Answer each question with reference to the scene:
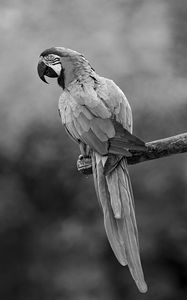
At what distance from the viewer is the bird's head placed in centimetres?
264

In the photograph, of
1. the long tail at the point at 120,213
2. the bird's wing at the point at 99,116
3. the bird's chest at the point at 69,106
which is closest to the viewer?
the long tail at the point at 120,213

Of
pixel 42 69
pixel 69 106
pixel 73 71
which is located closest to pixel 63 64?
pixel 73 71

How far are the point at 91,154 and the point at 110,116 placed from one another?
191mm

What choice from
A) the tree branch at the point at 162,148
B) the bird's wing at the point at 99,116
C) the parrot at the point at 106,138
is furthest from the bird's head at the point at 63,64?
the tree branch at the point at 162,148

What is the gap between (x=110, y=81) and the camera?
257 cm

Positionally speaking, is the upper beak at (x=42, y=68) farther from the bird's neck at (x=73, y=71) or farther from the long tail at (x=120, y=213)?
the long tail at (x=120, y=213)

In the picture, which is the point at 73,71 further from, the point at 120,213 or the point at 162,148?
the point at 120,213

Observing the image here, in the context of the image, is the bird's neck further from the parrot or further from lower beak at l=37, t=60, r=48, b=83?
lower beak at l=37, t=60, r=48, b=83

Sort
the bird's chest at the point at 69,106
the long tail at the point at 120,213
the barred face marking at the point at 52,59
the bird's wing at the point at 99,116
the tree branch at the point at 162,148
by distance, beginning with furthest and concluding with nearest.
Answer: the barred face marking at the point at 52,59 → the bird's chest at the point at 69,106 → the tree branch at the point at 162,148 → the bird's wing at the point at 99,116 → the long tail at the point at 120,213

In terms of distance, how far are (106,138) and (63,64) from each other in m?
0.73

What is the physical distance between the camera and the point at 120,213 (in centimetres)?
201

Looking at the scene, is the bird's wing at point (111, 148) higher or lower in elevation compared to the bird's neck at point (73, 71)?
lower

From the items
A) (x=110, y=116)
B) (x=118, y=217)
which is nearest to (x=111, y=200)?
(x=118, y=217)

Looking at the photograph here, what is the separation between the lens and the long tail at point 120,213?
192 cm
